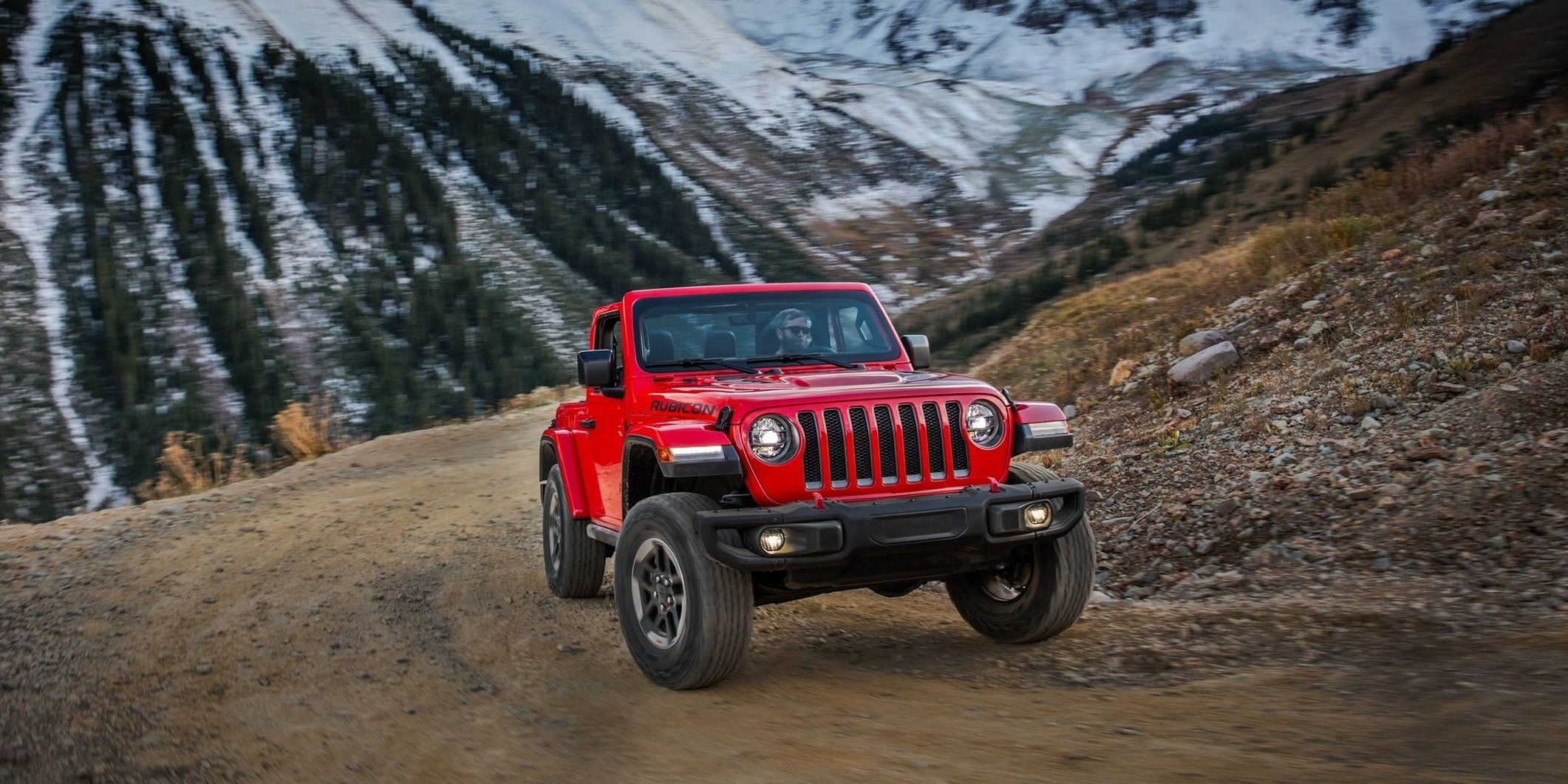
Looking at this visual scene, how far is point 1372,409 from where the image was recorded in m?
8.48

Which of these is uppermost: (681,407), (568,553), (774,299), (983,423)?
(774,299)

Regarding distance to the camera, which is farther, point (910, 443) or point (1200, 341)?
point (1200, 341)

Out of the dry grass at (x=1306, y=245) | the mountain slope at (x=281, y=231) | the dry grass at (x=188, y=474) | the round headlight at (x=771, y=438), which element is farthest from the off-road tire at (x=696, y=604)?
the mountain slope at (x=281, y=231)

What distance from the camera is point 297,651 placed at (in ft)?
21.2

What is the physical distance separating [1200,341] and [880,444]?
25.3ft

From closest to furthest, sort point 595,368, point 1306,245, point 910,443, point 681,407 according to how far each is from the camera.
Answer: point 910,443
point 681,407
point 595,368
point 1306,245

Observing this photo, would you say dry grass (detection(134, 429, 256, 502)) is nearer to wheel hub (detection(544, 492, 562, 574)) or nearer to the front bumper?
wheel hub (detection(544, 492, 562, 574))

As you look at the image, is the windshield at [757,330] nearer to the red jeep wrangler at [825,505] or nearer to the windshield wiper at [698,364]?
the windshield wiper at [698,364]

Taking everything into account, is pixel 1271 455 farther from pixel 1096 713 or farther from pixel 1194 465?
pixel 1096 713

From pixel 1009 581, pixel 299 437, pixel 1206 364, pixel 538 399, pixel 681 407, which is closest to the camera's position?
pixel 681 407

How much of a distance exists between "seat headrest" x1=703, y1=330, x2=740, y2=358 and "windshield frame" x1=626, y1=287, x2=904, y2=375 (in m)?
0.09

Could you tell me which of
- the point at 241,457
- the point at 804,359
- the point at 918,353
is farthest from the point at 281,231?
the point at 918,353

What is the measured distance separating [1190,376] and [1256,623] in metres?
5.82

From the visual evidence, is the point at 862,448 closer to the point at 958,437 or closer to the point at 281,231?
the point at 958,437
